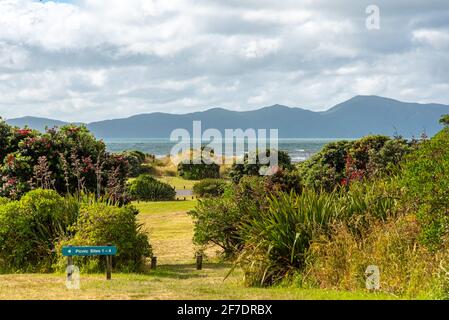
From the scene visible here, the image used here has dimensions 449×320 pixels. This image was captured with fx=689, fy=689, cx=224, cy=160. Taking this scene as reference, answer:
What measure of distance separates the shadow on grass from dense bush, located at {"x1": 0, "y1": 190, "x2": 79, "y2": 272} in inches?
112

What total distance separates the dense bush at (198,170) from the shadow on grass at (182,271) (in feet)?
183

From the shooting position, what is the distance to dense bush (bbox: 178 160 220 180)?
7869 cm

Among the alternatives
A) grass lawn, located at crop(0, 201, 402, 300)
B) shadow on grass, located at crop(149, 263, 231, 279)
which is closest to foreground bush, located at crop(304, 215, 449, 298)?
grass lawn, located at crop(0, 201, 402, 300)

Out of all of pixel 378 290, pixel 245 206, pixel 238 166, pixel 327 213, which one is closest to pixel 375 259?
pixel 378 290

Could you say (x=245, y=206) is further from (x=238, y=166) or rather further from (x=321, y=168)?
(x=238, y=166)

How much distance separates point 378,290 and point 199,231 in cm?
1181

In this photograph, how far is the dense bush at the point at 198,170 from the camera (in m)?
78.7

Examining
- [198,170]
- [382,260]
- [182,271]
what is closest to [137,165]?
[198,170]

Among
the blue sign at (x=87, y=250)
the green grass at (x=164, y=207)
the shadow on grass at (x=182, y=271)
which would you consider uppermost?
the blue sign at (x=87, y=250)

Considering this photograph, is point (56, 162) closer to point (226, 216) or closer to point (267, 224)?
point (226, 216)

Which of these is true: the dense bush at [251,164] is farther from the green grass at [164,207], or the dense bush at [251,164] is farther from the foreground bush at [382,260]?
the foreground bush at [382,260]

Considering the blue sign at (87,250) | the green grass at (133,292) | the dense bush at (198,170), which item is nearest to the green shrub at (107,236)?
the green grass at (133,292)

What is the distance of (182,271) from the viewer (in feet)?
66.4

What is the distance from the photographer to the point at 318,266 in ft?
45.8
